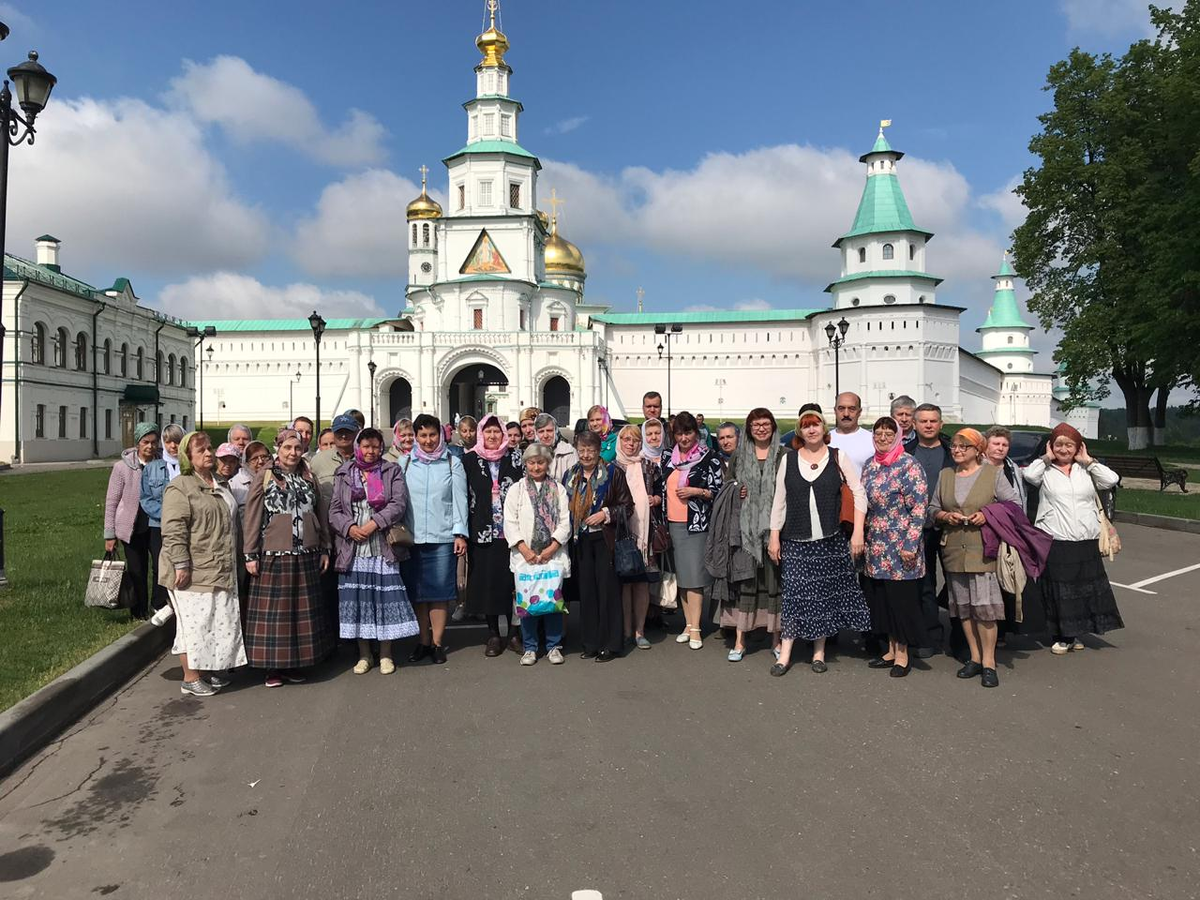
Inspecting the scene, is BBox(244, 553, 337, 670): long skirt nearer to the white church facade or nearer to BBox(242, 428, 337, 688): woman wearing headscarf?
BBox(242, 428, 337, 688): woman wearing headscarf

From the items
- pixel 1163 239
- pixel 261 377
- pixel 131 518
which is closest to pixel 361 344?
pixel 261 377

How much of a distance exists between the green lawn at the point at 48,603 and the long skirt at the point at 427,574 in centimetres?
238

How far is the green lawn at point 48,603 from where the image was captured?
5555 mm

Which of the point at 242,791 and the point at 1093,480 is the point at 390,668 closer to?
the point at 242,791

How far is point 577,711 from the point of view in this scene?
511 cm

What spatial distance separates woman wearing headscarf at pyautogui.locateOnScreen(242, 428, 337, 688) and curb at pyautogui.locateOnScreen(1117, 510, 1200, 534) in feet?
44.5

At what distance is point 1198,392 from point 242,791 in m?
32.4

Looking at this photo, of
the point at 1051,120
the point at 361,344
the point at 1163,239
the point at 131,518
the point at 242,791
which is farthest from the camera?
the point at 361,344

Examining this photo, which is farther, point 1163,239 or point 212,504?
point 1163,239

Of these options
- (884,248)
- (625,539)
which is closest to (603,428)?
(625,539)

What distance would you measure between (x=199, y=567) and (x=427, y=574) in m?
1.65

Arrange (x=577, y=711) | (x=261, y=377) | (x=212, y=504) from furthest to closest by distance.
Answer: (x=261, y=377) → (x=212, y=504) → (x=577, y=711)

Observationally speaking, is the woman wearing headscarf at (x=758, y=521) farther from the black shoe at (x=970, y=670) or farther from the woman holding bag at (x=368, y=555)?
the woman holding bag at (x=368, y=555)

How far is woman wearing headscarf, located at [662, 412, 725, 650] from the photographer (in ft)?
21.7
